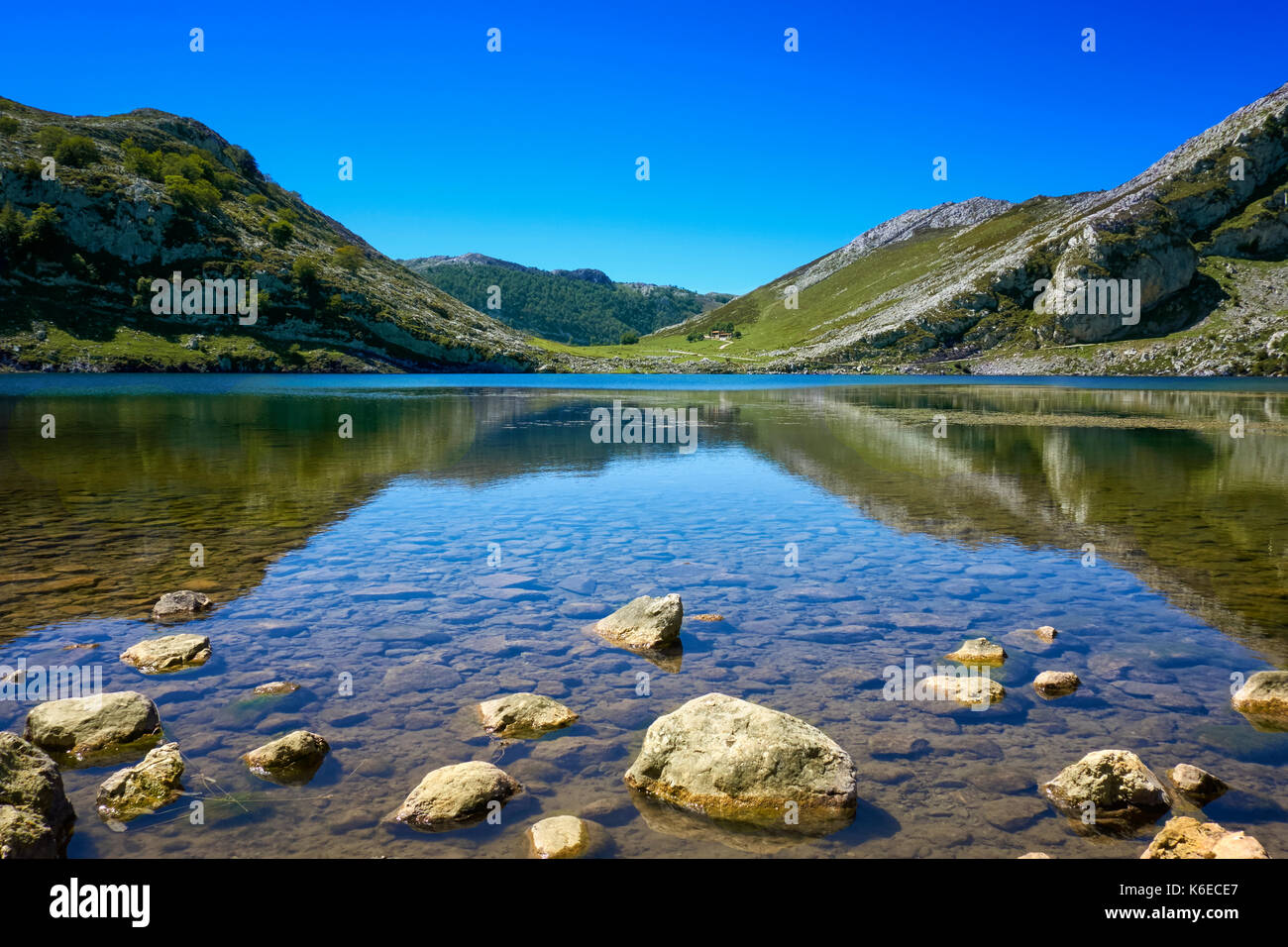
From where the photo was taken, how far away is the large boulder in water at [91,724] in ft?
31.9

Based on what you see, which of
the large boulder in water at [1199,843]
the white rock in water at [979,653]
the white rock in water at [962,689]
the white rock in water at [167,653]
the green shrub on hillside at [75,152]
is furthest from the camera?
the green shrub on hillside at [75,152]

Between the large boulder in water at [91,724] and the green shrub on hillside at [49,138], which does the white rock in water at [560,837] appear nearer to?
the large boulder in water at [91,724]

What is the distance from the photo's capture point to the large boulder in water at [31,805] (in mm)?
7086

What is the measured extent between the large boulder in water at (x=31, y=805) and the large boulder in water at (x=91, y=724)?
5.18 feet

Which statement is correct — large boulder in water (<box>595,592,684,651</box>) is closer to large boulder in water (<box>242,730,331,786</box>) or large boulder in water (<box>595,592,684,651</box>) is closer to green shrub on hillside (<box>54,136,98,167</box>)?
large boulder in water (<box>242,730,331,786</box>)

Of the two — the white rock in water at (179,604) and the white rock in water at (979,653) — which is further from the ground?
the white rock in water at (179,604)

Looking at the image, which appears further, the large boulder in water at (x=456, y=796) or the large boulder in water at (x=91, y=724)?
the large boulder in water at (x=91, y=724)

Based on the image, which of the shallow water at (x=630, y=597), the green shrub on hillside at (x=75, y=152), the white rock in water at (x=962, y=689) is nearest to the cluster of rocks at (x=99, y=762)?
the shallow water at (x=630, y=597)

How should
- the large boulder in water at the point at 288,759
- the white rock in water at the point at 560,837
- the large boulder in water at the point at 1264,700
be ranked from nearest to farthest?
the white rock in water at the point at 560,837 < the large boulder in water at the point at 288,759 < the large boulder in water at the point at 1264,700

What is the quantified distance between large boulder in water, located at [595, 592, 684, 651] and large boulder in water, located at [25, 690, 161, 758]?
298 inches

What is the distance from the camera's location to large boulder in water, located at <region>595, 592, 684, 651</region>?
1384 centimetres

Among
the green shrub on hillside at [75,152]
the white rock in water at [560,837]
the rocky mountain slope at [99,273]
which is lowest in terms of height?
the white rock in water at [560,837]

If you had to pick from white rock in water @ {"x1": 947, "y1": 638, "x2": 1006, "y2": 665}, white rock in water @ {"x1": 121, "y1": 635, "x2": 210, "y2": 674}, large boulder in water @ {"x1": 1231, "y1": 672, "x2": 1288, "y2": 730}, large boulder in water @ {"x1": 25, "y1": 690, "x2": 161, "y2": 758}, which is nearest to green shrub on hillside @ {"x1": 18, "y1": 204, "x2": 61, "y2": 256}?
white rock in water @ {"x1": 121, "y1": 635, "x2": 210, "y2": 674}

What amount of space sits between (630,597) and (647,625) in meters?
2.89
